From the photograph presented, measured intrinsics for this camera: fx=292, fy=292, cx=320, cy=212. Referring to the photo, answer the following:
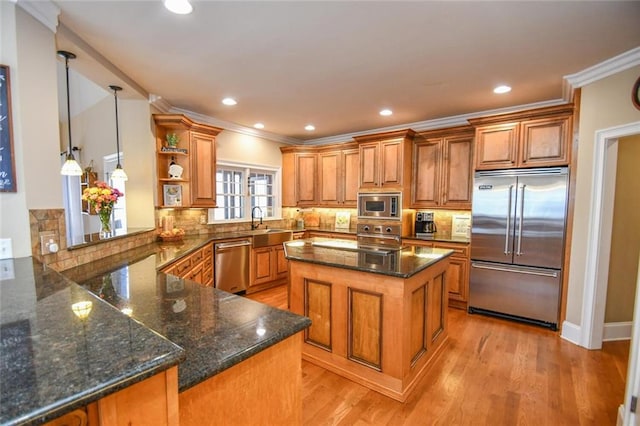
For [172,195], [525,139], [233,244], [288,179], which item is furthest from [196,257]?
[525,139]

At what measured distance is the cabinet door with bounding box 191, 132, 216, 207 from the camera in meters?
3.90

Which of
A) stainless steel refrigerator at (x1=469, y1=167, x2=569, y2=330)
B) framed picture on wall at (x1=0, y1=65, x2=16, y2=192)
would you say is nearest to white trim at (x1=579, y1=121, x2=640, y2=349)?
stainless steel refrigerator at (x1=469, y1=167, x2=569, y2=330)

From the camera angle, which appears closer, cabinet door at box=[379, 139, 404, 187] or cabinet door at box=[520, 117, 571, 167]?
cabinet door at box=[520, 117, 571, 167]

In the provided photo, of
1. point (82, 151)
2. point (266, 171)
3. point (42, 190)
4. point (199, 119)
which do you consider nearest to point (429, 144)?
point (266, 171)

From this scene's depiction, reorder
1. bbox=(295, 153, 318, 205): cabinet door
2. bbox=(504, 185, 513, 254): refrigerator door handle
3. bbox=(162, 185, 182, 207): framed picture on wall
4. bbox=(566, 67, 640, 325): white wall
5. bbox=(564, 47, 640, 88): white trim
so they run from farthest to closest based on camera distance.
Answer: bbox=(295, 153, 318, 205): cabinet door < bbox=(162, 185, 182, 207): framed picture on wall < bbox=(504, 185, 513, 254): refrigerator door handle < bbox=(566, 67, 640, 325): white wall < bbox=(564, 47, 640, 88): white trim

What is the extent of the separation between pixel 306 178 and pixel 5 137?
415cm

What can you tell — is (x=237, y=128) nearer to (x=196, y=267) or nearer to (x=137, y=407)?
(x=196, y=267)

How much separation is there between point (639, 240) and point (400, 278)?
286cm

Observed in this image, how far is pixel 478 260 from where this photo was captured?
3.67 meters

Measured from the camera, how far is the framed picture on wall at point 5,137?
1.61 meters

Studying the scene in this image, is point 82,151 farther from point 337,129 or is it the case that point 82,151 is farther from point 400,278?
point 400,278

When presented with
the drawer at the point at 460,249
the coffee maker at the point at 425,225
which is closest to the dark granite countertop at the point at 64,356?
the drawer at the point at 460,249

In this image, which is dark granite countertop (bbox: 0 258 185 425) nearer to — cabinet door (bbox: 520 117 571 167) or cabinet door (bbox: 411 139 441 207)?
cabinet door (bbox: 520 117 571 167)

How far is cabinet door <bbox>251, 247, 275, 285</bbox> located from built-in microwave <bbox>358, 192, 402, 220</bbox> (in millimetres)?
1614
